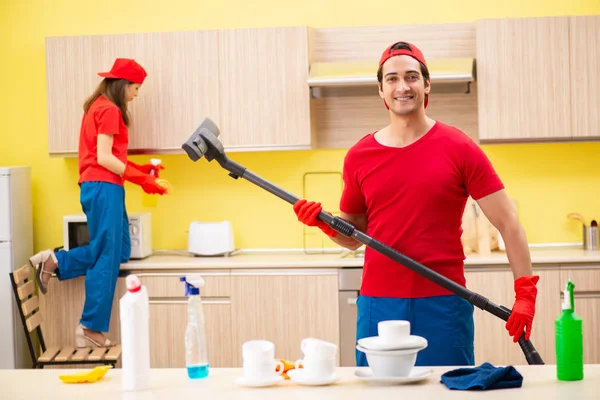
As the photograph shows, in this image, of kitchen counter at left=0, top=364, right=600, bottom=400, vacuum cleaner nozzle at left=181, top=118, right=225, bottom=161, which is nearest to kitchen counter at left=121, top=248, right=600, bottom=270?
vacuum cleaner nozzle at left=181, top=118, right=225, bottom=161

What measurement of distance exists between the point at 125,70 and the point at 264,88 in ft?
2.31

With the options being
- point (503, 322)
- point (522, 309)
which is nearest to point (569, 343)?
point (522, 309)

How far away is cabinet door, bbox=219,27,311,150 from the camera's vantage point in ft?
15.0

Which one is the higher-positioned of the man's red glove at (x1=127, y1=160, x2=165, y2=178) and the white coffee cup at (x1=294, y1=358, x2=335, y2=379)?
the man's red glove at (x1=127, y1=160, x2=165, y2=178)

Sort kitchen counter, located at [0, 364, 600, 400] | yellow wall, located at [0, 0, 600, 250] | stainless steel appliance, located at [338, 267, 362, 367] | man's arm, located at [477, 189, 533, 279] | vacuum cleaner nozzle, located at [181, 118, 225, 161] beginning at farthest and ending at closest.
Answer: yellow wall, located at [0, 0, 600, 250] < stainless steel appliance, located at [338, 267, 362, 367] < man's arm, located at [477, 189, 533, 279] < vacuum cleaner nozzle, located at [181, 118, 225, 161] < kitchen counter, located at [0, 364, 600, 400]

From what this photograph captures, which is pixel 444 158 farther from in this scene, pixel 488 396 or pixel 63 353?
pixel 63 353

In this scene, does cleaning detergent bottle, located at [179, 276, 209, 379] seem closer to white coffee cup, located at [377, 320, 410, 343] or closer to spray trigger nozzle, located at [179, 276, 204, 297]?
spray trigger nozzle, located at [179, 276, 204, 297]

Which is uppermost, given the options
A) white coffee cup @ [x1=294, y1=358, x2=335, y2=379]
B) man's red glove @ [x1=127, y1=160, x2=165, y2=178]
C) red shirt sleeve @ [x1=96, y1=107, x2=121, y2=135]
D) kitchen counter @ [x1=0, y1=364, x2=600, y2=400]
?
red shirt sleeve @ [x1=96, y1=107, x2=121, y2=135]

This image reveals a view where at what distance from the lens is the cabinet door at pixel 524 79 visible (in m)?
4.42

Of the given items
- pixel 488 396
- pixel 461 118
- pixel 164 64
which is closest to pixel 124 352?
pixel 488 396

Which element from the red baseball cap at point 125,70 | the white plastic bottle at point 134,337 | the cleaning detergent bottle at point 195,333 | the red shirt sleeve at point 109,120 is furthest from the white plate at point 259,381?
the red baseball cap at point 125,70

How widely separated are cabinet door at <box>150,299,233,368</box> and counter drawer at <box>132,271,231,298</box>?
0.04 meters

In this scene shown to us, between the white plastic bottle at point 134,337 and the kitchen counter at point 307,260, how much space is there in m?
2.35

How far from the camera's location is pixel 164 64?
4.64 meters
